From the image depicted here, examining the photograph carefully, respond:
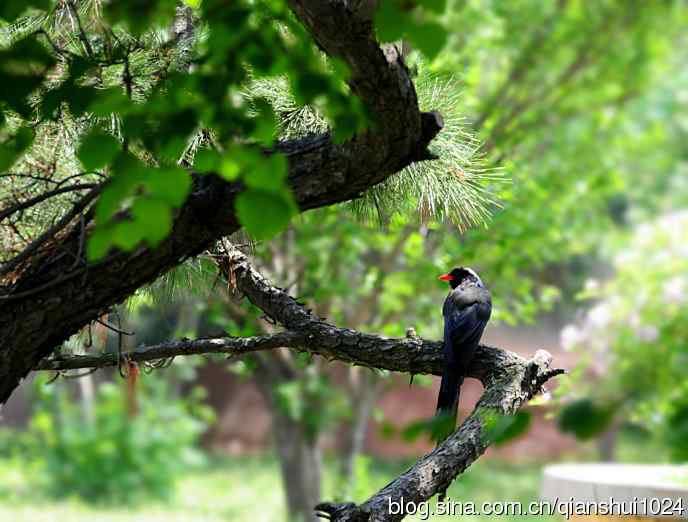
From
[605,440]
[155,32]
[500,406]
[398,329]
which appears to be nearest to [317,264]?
[398,329]

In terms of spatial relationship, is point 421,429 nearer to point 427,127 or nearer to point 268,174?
point 268,174

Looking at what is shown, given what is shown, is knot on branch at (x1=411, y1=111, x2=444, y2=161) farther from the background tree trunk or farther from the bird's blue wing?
the background tree trunk

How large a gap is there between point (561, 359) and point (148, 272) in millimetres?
7654

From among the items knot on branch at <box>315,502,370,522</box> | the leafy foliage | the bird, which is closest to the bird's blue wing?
the bird

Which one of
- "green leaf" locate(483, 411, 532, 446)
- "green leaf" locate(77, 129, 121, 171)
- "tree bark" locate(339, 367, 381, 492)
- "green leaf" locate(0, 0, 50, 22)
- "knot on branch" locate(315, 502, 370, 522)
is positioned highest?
"tree bark" locate(339, 367, 381, 492)

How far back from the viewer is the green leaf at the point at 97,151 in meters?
0.91

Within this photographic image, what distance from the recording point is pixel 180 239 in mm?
1304

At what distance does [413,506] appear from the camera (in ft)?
4.72

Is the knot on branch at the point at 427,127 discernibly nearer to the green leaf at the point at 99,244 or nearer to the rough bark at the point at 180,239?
the rough bark at the point at 180,239

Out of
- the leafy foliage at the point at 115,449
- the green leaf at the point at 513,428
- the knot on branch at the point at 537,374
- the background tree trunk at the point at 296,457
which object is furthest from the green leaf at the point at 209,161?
the leafy foliage at the point at 115,449

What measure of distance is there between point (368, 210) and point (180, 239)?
713 mm

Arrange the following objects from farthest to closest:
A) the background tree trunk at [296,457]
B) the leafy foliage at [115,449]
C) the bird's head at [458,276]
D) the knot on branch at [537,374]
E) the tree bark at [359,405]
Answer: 1. the leafy foliage at [115,449]
2. the tree bark at [359,405]
3. the background tree trunk at [296,457]
4. the bird's head at [458,276]
5. the knot on branch at [537,374]

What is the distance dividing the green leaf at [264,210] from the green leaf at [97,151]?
18cm

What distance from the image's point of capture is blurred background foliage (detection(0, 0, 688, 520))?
87 cm
